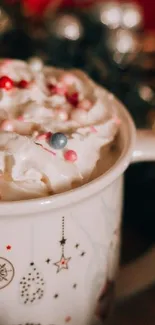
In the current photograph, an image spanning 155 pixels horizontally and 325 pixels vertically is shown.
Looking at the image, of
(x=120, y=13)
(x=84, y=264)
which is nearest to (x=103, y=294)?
(x=84, y=264)

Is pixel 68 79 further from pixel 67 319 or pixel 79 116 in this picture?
pixel 67 319

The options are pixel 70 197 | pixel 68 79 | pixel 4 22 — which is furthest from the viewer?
pixel 4 22

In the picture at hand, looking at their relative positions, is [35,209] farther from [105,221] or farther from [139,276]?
[139,276]

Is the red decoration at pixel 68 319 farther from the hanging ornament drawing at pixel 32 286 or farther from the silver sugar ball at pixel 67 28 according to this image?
the silver sugar ball at pixel 67 28

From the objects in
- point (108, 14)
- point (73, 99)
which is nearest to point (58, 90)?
point (73, 99)

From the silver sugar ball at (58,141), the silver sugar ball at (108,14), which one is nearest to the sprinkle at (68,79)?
the silver sugar ball at (58,141)

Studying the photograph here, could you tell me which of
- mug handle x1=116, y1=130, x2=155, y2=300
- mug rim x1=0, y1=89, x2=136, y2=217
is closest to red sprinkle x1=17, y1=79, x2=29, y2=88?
mug rim x1=0, y1=89, x2=136, y2=217

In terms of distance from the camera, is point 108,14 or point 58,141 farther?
point 108,14
